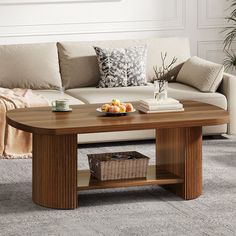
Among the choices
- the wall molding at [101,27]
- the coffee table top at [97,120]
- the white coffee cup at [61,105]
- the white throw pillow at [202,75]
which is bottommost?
the coffee table top at [97,120]

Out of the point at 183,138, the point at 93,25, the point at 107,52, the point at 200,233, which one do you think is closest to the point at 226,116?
the point at 183,138

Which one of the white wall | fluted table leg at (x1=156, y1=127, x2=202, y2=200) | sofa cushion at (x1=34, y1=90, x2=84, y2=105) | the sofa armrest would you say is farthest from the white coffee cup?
the white wall

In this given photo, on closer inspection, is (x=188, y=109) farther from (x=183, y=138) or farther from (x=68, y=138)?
(x=68, y=138)

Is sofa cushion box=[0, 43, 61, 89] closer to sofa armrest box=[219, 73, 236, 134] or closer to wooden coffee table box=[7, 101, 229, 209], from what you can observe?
sofa armrest box=[219, 73, 236, 134]

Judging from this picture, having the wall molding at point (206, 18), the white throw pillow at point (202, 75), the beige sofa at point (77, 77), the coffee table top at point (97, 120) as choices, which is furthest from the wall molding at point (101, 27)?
the coffee table top at point (97, 120)

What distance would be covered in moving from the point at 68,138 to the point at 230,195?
1050 mm

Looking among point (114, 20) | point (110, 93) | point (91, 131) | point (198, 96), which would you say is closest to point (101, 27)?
point (114, 20)

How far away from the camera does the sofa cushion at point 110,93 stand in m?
5.95

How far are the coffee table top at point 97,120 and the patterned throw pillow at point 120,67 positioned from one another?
1568 mm

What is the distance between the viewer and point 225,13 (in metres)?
7.18

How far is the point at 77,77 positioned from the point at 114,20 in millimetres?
789

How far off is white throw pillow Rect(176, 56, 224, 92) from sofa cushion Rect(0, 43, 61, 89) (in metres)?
1.06

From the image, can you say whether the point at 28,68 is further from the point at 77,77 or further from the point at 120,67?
the point at 120,67

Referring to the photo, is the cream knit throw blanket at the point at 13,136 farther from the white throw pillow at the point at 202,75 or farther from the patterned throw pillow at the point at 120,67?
the white throw pillow at the point at 202,75
